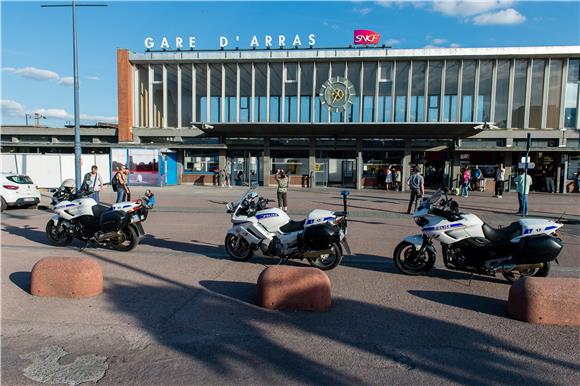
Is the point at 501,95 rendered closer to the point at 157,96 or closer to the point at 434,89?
the point at 434,89

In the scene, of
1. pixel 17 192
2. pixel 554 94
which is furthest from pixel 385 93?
pixel 17 192

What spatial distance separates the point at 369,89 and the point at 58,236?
27222 millimetres

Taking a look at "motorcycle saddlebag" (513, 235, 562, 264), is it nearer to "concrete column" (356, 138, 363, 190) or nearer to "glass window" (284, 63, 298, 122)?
"concrete column" (356, 138, 363, 190)

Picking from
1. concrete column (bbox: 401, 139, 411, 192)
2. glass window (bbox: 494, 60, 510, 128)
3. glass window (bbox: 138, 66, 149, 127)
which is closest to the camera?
concrete column (bbox: 401, 139, 411, 192)

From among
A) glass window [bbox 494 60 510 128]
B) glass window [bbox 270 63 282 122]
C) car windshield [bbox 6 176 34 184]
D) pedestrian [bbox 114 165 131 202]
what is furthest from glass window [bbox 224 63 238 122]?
glass window [bbox 494 60 510 128]

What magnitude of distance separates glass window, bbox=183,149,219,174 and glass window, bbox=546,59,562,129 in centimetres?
2472

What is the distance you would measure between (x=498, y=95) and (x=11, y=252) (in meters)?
31.1

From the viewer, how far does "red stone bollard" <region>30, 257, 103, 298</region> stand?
475cm

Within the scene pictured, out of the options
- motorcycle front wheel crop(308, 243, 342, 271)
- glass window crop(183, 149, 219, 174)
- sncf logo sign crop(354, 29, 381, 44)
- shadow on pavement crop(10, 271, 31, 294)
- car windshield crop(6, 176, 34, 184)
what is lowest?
shadow on pavement crop(10, 271, 31, 294)

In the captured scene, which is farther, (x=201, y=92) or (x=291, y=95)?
(x=201, y=92)

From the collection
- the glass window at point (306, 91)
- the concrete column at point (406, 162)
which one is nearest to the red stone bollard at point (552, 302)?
the concrete column at point (406, 162)

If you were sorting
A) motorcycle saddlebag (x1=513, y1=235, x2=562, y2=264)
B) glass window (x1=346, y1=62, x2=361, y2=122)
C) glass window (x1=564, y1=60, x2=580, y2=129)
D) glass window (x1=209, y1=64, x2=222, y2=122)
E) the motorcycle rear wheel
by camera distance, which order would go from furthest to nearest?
glass window (x1=209, y1=64, x2=222, y2=122), glass window (x1=346, y1=62, x2=361, y2=122), glass window (x1=564, y1=60, x2=580, y2=129), the motorcycle rear wheel, motorcycle saddlebag (x1=513, y1=235, x2=562, y2=264)

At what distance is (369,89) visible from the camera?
3095cm

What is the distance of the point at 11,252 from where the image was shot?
7234 millimetres
